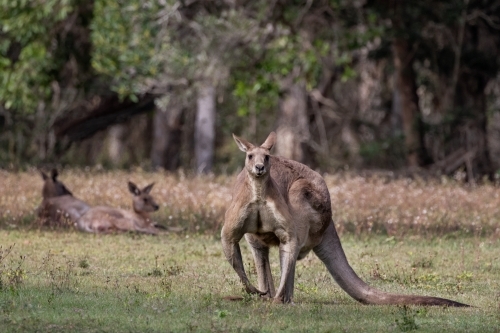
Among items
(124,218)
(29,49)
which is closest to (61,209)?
(124,218)

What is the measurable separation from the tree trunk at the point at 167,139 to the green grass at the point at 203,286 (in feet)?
42.8

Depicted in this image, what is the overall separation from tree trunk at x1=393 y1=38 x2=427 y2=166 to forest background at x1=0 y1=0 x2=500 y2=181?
27 mm

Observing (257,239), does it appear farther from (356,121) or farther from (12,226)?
(356,121)

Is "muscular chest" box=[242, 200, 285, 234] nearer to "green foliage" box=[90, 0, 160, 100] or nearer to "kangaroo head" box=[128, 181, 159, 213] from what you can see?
"kangaroo head" box=[128, 181, 159, 213]

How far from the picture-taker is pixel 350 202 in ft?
47.7

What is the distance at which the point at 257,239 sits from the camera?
316 inches

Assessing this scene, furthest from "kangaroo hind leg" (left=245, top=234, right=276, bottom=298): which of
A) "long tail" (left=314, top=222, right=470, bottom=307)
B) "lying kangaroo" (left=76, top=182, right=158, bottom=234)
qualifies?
"lying kangaroo" (left=76, top=182, right=158, bottom=234)

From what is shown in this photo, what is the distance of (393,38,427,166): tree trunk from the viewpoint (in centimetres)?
2053

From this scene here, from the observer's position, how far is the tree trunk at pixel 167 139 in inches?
1004

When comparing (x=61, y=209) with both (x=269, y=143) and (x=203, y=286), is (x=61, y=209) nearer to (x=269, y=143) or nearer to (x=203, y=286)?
(x=203, y=286)

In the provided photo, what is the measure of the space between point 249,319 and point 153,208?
5819mm

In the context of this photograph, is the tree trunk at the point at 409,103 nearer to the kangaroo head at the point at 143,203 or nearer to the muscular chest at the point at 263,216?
the kangaroo head at the point at 143,203

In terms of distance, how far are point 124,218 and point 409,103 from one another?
31.4 ft

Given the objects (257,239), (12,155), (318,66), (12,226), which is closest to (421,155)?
(318,66)
